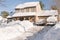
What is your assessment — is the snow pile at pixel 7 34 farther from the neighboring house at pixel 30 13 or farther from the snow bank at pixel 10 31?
the neighboring house at pixel 30 13

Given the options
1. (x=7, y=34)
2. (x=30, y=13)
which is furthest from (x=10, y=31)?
(x=30, y=13)

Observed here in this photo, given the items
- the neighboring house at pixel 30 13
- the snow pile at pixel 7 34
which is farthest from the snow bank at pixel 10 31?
the neighboring house at pixel 30 13

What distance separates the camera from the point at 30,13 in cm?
4816

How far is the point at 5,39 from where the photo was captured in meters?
13.5

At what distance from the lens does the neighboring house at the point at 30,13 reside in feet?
154

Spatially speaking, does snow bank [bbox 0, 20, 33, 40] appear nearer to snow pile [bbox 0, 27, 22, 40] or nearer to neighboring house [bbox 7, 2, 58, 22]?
snow pile [bbox 0, 27, 22, 40]

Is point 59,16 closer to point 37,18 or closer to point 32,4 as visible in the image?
point 37,18

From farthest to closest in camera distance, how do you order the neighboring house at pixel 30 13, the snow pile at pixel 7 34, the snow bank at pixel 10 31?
the neighboring house at pixel 30 13, the snow bank at pixel 10 31, the snow pile at pixel 7 34

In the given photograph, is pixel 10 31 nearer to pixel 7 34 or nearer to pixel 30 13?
pixel 7 34

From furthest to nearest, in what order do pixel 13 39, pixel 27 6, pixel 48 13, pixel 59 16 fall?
pixel 27 6, pixel 48 13, pixel 59 16, pixel 13 39

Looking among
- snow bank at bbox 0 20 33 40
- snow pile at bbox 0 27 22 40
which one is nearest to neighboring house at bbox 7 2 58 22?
snow bank at bbox 0 20 33 40

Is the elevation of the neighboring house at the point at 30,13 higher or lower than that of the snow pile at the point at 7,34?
higher

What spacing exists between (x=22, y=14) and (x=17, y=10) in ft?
12.2

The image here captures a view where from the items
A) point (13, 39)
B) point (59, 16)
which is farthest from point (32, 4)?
point (13, 39)
